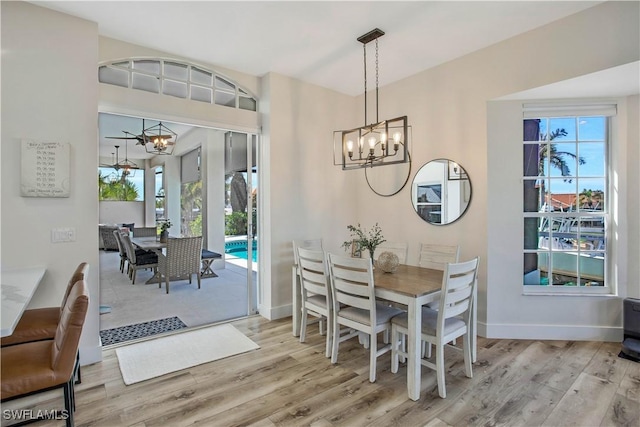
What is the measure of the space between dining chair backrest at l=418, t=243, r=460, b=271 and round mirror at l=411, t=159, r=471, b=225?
0.45 meters

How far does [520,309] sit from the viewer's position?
11.3 feet

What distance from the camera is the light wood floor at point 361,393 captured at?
213 centimetres

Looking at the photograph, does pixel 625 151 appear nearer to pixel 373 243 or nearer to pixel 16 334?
pixel 373 243

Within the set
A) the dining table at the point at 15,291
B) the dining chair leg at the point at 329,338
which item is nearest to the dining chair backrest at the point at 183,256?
the dining table at the point at 15,291

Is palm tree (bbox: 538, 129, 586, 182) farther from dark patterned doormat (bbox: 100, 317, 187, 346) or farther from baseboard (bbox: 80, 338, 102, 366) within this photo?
baseboard (bbox: 80, 338, 102, 366)

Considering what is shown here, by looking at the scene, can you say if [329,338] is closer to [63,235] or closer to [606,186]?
[63,235]

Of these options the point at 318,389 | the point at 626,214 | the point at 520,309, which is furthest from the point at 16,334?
the point at 626,214

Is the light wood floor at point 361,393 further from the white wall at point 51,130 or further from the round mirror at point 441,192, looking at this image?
the round mirror at point 441,192

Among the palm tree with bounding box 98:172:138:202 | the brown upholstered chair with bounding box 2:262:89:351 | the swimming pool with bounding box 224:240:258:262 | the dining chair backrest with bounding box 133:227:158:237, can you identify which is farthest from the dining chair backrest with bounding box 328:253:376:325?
the palm tree with bounding box 98:172:138:202

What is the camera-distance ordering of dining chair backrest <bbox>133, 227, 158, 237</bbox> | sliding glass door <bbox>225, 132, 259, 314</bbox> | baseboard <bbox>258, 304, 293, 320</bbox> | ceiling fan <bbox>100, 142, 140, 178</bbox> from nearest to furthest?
baseboard <bbox>258, 304, 293, 320</bbox>
sliding glass door <bbox>225, 132, 259, 314</bbox>
dining chair backrest <bbox>133, 227, 158, 237</bbox>
ceiling fan <bbox>100, 142, 140, 178</bbox>

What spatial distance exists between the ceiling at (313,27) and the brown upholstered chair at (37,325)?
7.07 ft

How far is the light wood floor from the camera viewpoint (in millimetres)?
2133

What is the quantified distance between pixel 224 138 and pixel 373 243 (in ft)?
13.6

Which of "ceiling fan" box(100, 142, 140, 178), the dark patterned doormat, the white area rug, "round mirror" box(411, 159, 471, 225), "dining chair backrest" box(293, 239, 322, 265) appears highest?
"ceiling fan" box(100, 142, 140, 178)
